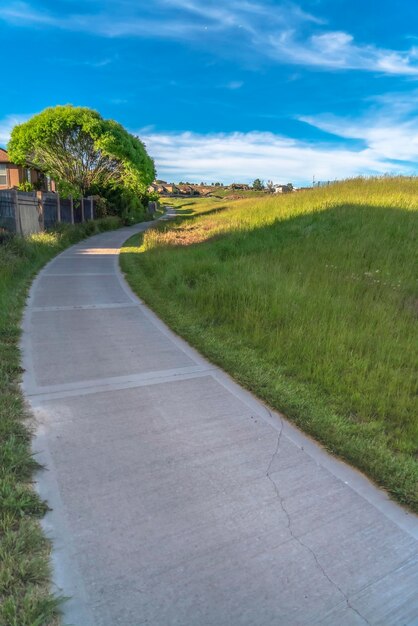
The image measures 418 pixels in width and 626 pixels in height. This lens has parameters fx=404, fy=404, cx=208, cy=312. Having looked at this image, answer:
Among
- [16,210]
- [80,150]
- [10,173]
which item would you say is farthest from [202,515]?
Answer: [10,173]

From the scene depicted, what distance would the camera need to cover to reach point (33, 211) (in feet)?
50.1

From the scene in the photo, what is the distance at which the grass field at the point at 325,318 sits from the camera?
343cm

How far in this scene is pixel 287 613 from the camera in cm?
187

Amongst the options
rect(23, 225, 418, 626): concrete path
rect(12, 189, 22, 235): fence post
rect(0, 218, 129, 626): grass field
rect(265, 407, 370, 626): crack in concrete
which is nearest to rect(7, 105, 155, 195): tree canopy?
rect(12, 189, 22, 235): fence post

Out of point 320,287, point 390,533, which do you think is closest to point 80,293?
point 320,287

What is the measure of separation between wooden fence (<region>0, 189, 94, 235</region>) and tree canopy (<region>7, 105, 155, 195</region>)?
2.95 metres

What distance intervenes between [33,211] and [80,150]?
14871 mm

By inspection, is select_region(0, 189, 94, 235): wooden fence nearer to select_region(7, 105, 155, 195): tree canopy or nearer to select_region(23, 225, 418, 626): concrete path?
select_region(7, 105, 155, 195): tree canopy

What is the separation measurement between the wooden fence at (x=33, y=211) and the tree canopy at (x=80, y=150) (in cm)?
295

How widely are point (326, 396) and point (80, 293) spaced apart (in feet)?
19.3

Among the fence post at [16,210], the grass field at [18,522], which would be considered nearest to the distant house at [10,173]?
the fence post at [16,210]

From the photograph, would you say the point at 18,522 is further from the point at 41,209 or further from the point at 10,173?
the point at 10,173

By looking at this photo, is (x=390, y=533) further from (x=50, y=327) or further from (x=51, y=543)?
(x=50, y=327)

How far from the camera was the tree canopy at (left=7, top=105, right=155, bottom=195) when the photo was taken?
26.0 meters
